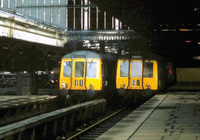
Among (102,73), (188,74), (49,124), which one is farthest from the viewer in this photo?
(188,74)

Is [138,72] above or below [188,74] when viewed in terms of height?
below

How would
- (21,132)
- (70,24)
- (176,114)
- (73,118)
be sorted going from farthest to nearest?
(70,24)
(176,114)
(73,118)
(21,132)

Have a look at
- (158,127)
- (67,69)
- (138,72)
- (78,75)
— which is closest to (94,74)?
(78,75)

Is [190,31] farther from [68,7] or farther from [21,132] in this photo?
[68,7]

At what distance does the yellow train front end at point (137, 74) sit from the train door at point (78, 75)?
2.54m

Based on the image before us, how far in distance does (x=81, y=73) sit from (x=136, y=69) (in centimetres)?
372

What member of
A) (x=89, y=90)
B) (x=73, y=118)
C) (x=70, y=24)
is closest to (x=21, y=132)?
(x=73, y=118)

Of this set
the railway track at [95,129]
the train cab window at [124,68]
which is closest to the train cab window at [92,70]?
the train cab window at [124,68]

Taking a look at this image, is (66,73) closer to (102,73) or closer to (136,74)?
(102,73)

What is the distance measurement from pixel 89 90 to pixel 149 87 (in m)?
4.36

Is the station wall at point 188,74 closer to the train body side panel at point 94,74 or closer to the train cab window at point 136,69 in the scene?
the train cab window at point 136,69

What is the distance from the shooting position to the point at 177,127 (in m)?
11.8

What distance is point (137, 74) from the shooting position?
26.4 m

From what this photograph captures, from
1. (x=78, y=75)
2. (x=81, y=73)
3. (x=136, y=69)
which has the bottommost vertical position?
(x=78, y=75)
